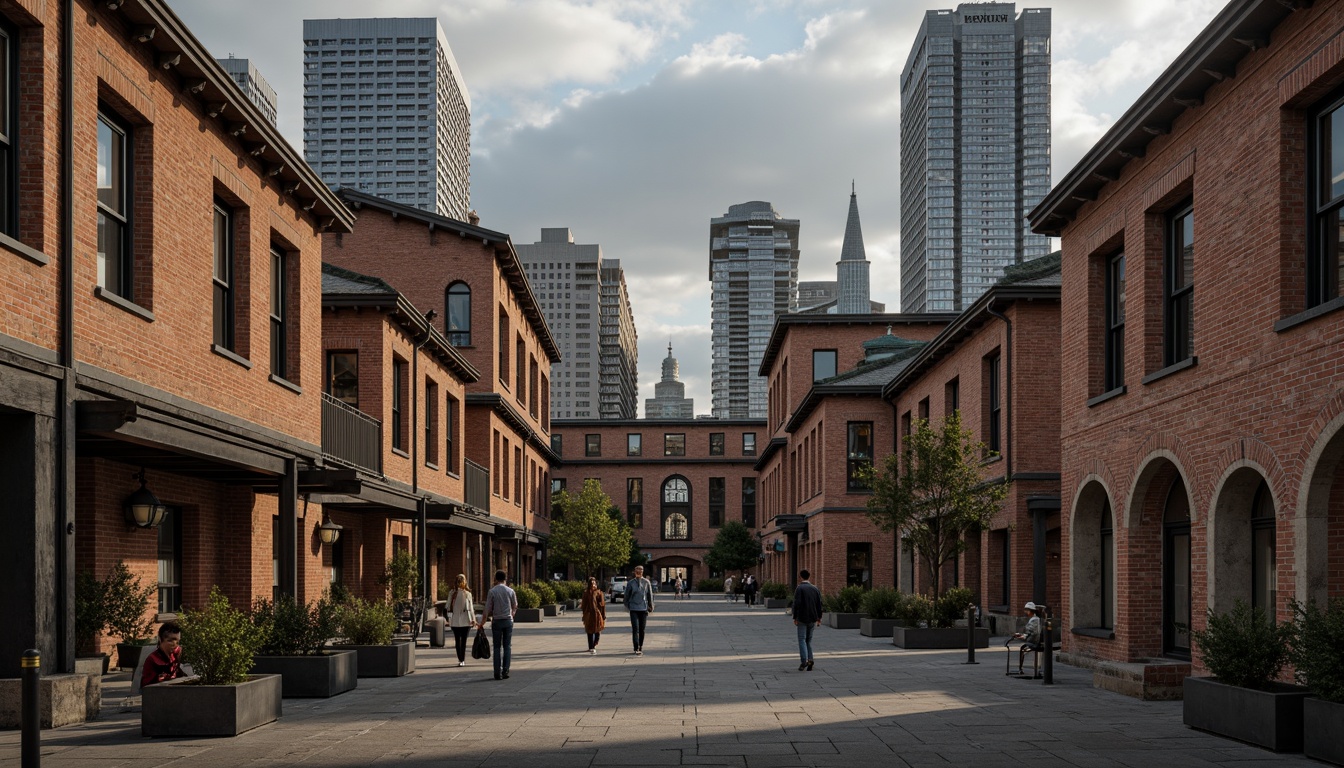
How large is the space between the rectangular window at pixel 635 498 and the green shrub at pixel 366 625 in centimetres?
7248

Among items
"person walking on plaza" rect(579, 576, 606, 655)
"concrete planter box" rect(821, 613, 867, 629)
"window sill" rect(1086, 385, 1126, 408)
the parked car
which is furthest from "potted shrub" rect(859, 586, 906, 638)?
the parked car

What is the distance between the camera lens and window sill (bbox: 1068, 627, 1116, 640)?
18172 mm

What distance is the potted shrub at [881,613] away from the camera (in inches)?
1132

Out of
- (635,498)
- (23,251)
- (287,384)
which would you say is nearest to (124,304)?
(23,251)

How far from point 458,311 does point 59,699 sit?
93.3 ft

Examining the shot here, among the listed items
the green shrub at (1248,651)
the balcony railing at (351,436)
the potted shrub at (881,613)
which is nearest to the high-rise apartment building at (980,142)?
the potted shrub at (881,613)

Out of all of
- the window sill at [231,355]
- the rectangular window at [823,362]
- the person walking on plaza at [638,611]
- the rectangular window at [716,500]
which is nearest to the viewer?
the window sill at [231,355]

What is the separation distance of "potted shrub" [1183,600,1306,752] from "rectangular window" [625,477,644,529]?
260ft

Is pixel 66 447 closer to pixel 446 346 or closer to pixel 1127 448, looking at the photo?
pixel 1127 448

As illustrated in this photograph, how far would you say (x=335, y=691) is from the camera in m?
15.1

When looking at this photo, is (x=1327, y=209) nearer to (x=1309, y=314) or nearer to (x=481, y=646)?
(x=1309, y=314)

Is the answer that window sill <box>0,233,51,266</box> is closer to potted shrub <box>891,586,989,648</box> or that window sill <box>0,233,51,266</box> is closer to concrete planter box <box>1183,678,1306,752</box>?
concrete planter box <box>1183,678,1306,752</box>

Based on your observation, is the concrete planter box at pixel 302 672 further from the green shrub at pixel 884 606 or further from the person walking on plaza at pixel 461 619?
the green shrub at pixel 884 606

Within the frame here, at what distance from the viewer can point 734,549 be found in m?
78.6
